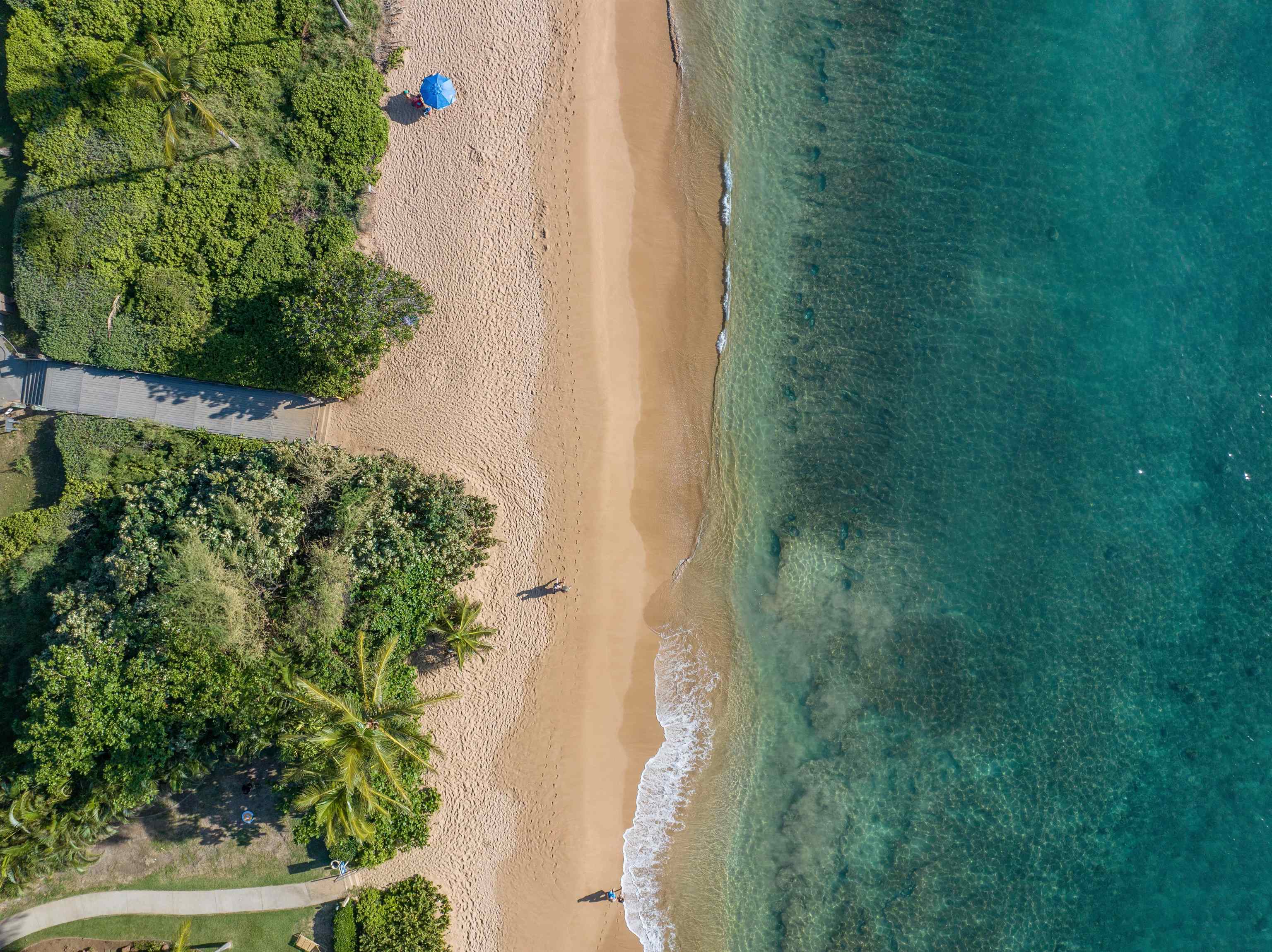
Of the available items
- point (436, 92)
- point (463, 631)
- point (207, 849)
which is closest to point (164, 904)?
point (207, 849)

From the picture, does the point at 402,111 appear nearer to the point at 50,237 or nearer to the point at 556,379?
the point at 556,379

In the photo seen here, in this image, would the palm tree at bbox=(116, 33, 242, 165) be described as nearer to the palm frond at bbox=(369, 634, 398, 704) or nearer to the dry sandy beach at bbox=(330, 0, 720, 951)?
the dry sandy beach at bbox=(330, 0, 720, 951)

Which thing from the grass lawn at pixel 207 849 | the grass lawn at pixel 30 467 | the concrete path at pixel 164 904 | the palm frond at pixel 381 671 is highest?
the grass lawn at pixel 30 467

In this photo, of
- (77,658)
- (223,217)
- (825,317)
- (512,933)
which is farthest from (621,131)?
(512,933)

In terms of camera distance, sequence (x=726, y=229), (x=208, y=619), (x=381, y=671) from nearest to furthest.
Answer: (x=381, y=671) < (x=208, y=619) < (x=726, y=229)

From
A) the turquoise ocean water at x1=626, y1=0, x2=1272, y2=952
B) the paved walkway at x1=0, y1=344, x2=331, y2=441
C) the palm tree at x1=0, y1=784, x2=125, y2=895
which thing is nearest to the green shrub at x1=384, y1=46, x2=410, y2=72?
the turquoise ocean water at x1=626, y1=0, x2=1272, y2=952

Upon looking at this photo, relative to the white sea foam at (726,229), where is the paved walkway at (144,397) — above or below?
below

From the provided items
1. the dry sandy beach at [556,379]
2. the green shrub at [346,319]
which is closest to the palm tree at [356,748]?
the dry sandy beach at [556,379]

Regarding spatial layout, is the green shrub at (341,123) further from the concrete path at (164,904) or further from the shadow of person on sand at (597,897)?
the shadow of person on sand at (597,897)
